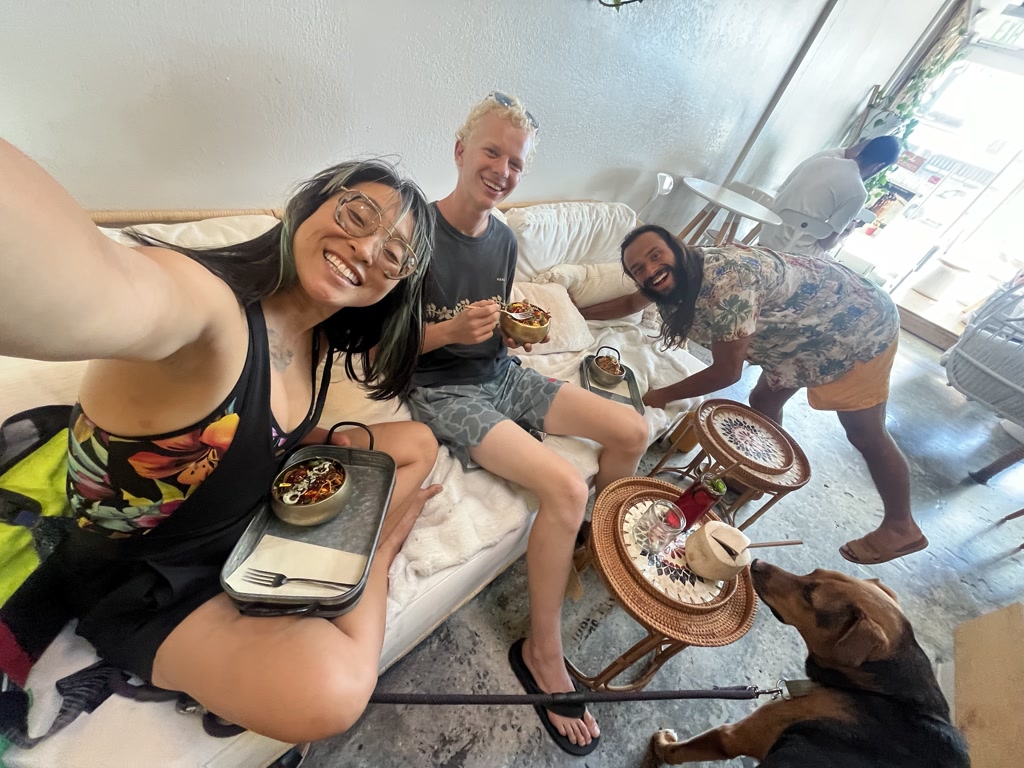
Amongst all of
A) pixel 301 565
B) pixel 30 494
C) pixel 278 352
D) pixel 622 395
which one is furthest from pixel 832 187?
pixel 30 494

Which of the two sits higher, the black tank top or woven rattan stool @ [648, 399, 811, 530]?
the black tank top

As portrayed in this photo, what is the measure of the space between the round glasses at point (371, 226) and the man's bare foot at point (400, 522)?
638mm

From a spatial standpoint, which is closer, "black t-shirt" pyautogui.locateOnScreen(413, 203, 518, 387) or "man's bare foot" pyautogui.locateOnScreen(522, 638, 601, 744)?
"man's bare foot" pyautogui.locateOnScreen(522, 638, 601, 744)

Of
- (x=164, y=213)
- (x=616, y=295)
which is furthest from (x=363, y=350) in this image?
(x=616, y=295)

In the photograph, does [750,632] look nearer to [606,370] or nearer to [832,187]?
[606,370]

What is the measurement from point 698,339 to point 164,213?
2.06 meters

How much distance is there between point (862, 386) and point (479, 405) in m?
1.88

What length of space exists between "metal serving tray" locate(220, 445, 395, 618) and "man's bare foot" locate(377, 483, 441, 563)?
2.9 inches

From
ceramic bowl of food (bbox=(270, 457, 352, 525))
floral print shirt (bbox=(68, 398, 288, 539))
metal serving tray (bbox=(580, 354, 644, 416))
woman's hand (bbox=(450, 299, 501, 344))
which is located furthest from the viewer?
metal serving tray (bbox=(580, 354, 644, 416))

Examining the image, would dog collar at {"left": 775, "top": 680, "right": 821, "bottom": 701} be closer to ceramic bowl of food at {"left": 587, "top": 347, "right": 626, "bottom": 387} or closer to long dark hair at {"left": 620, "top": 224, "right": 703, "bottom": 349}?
ceramic bowl of food at {"left": 587, "top": 347, "right": 626, "bottom": 387}

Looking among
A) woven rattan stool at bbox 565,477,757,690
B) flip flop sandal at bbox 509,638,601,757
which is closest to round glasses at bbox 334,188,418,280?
woven rattan stool at bbox 565,477,757,690

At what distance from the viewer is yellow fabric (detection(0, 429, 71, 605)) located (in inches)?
29.6

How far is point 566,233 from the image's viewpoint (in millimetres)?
2410

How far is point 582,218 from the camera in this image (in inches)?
99.5
